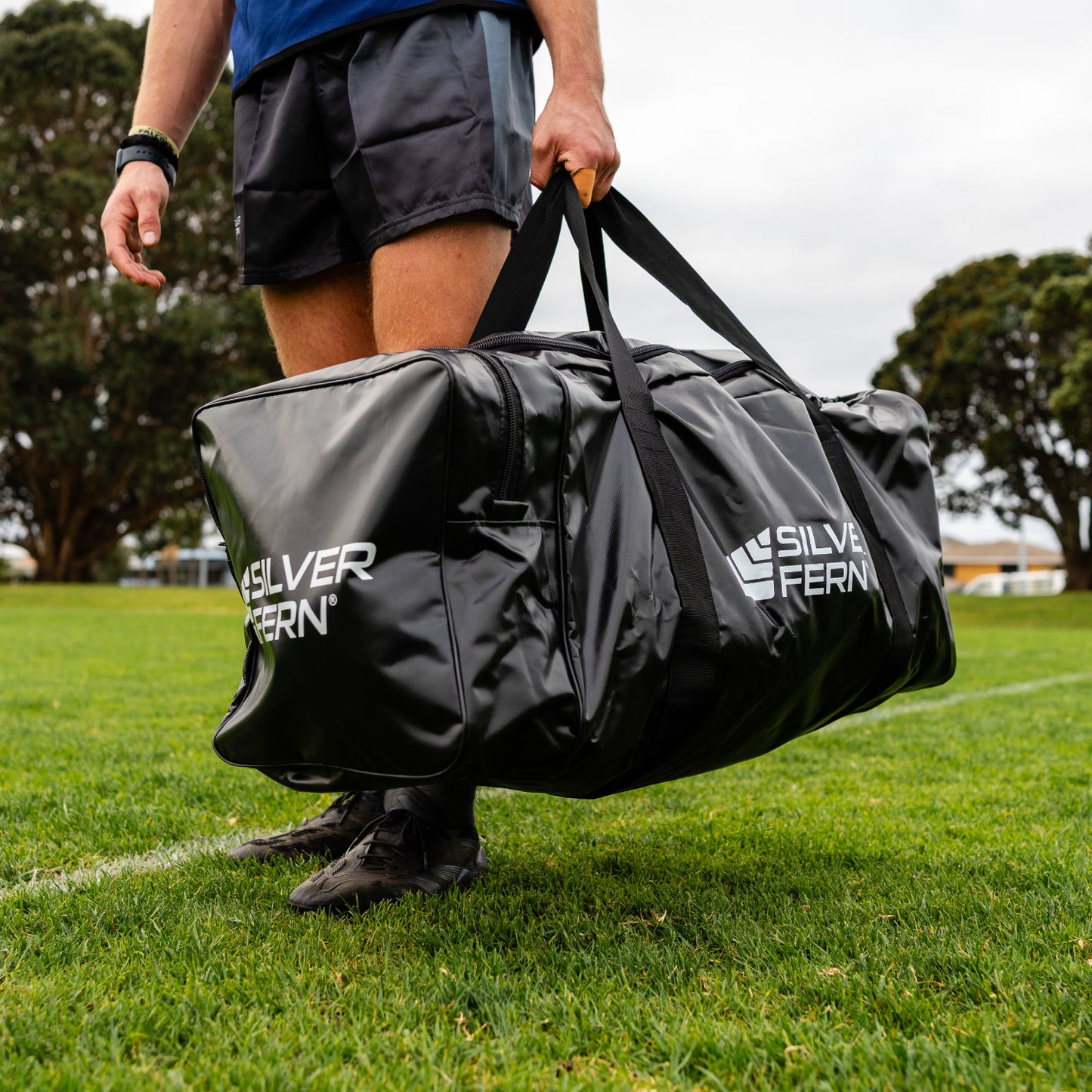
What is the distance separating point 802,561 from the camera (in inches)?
62.1

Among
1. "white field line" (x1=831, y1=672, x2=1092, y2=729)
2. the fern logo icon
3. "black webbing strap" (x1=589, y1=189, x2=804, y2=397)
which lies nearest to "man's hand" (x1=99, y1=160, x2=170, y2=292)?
"black webbing strap" (x1=589, y1=189, x2=804, y2=397)

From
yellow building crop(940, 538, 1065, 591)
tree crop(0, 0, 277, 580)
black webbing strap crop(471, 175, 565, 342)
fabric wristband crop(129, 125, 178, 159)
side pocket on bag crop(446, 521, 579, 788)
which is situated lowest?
yellow building crop(940, 538, 1065, 591)

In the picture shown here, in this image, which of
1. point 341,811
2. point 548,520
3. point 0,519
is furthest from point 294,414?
point 0,519

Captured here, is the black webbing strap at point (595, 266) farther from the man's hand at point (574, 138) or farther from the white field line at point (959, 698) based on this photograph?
the white field line at point (959, 698)

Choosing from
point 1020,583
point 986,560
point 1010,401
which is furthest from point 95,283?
point 986,560

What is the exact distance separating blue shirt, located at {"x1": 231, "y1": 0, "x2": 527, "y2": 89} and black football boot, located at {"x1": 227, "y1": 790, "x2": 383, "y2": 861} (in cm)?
146

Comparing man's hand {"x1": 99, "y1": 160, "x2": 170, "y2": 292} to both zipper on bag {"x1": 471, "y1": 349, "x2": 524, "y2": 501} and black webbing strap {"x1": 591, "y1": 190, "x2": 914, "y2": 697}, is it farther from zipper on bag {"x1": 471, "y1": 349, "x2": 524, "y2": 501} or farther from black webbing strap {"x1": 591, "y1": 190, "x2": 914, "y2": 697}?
zipper on bag {"x1": 471, "y1": 349, "x2": 524, "y2": 501}

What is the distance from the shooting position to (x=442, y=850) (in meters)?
1.86

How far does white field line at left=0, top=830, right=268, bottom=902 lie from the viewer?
1845 millimetres

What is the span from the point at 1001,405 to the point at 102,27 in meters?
23.0

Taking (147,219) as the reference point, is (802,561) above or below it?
below

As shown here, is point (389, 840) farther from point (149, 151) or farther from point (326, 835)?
point (149, 151)

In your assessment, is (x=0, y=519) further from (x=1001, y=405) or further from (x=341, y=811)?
(x=341, y=811)

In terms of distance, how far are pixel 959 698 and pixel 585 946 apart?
4493 millimetres
